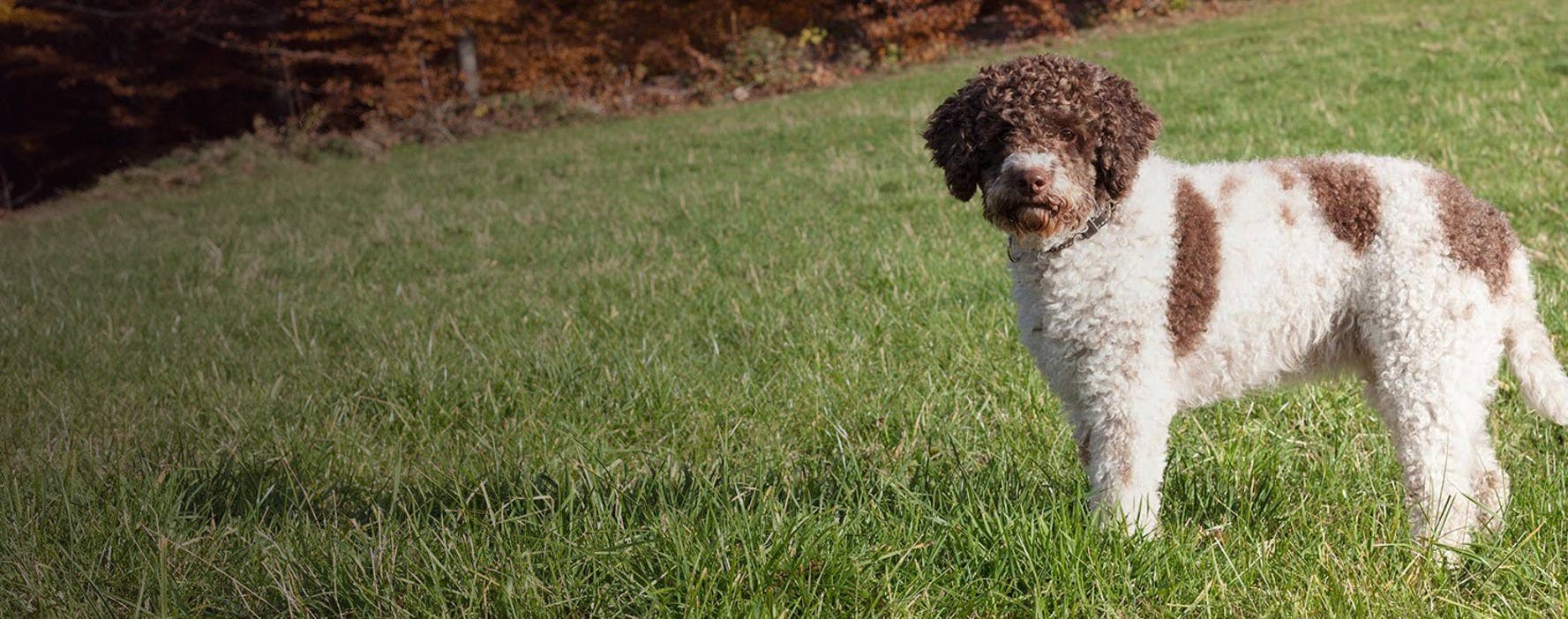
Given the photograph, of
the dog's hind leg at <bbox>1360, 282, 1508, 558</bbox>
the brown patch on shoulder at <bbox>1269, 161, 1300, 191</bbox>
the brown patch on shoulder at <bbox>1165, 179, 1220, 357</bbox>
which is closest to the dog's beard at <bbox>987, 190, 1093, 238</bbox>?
the brown patch on shoulder at <bbox>1165, 179, 1220, 357</bbox>

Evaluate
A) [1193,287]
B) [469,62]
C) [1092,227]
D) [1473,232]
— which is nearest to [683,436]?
[1092,227]

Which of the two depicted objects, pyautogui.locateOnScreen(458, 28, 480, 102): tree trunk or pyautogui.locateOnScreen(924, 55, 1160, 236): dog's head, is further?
pyautogui.locateOnScreen(458, 28, 480, 102): tree trunk

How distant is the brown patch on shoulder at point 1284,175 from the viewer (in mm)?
3432

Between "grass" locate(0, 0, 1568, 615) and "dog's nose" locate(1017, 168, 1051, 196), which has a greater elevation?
"dog's nose" locate(1017, 168, 1051, 196)

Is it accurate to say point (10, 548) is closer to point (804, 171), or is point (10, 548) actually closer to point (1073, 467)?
point (1073, 467)

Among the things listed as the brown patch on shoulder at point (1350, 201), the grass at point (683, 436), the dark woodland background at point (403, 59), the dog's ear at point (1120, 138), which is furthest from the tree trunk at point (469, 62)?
the brown patch on shoulder at point (1350, 201)

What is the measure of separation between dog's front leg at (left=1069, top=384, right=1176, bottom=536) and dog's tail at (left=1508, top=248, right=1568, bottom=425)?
1.20 metres

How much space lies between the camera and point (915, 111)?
16.5 m

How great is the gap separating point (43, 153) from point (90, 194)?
15133 millimetres

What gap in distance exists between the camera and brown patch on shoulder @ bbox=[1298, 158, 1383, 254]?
10.8 ft

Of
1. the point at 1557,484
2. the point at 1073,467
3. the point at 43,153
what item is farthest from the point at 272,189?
the point at 43,153

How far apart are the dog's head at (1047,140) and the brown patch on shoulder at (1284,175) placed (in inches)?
16.2

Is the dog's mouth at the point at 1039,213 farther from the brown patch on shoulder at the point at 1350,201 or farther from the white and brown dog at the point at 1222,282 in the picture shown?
the brown patch on shoulder at the point at 1350,201

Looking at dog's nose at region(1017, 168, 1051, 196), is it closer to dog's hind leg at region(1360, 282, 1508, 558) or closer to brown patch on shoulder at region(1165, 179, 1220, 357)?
brown patch on shoulder at region(1165, 179, 1220, 357)
